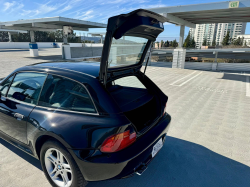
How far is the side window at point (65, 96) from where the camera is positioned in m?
1.93

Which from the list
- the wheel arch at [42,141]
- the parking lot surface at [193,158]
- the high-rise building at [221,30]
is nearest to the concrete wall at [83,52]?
the parking lot surface at [193,158]

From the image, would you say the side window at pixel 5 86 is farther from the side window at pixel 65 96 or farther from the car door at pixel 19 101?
the side window at pixel 65 96

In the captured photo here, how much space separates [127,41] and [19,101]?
1747mm

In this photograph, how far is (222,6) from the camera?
10.0 m

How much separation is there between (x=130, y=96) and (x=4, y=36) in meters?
81.6

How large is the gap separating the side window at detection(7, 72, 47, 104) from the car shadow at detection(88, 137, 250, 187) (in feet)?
4.72

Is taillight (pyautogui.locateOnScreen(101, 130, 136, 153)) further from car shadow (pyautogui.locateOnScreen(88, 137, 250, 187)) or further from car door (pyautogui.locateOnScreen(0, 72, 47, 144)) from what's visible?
car door (pyautogui.locateOnScreen(0, 72, 47, 144))

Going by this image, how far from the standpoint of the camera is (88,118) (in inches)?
71.9

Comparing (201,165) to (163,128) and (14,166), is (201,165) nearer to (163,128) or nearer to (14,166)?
(163,128)

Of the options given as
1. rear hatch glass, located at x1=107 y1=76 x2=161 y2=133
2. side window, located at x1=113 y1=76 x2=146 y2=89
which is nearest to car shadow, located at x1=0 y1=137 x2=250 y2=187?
rear hatch glass, located at x1=107 y1=76 x2=161 y2=133

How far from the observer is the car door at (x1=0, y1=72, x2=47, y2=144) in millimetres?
2271

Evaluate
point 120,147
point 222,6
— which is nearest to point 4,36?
point 222,6

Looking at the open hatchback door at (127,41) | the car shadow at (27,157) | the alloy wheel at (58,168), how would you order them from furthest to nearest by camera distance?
the car shadow at (27,157), the alloy wheel at (58,168), the open hatchback door at (127,41)

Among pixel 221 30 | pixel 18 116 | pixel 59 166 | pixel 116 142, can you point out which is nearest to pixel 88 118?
pixel 116 142
